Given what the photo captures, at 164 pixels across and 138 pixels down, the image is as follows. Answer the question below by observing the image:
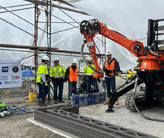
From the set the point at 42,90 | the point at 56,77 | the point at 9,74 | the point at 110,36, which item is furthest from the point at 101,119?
the point at 9,74

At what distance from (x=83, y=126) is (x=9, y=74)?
4355 mm

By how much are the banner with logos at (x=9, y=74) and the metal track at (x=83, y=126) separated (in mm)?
2564

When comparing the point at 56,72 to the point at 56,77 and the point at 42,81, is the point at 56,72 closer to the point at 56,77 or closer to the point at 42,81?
the point at 56,77

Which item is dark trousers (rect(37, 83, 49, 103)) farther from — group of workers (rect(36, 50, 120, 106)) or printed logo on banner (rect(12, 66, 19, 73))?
printed logo on banner (rect(12, 66, 19, 73))

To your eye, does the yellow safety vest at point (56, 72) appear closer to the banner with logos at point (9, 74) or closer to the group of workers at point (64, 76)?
the group of workers at point (64, 76)

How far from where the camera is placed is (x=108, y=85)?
7.01 m

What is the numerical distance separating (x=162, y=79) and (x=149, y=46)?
940mm

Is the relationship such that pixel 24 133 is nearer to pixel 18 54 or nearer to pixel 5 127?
pixel 5 127

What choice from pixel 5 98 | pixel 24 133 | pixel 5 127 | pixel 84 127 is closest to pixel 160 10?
pixel 84 127

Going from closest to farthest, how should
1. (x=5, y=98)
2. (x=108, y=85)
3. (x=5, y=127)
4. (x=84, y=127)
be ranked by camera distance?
(x=84, y=127)
(x=5, y=127)
(x=108, y=85)
(x=5, y=98)

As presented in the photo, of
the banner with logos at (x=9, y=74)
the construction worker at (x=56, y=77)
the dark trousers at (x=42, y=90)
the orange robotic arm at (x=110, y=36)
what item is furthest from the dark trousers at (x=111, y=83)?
the banner with logos at (x=9, y=74)

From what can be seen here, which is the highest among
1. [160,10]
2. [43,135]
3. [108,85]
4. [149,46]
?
[160,10]

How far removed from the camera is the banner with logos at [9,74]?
6941 mm

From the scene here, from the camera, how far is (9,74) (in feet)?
23.3
